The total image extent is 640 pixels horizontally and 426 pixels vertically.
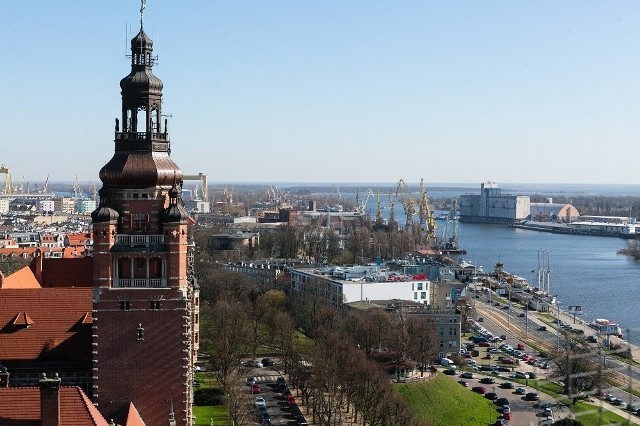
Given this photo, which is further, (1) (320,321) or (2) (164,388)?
(1) (320,321)

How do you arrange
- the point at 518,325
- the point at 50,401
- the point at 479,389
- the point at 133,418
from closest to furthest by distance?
1. the point at 50,401
2. the point at 133,418
3. the point at 479,389
4. the point at 518,325

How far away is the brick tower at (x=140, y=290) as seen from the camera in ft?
65.4

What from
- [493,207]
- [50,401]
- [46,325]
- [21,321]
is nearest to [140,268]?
[46,325]

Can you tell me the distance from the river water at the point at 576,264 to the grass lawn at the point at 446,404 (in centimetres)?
696

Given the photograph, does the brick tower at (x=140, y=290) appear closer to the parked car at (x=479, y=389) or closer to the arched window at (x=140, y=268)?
the arched window at (x=140, y=268)

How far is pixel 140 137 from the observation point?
20.3 meters

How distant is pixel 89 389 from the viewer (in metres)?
20.8

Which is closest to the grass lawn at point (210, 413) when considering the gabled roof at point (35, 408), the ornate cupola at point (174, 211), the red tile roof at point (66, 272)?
the red tile roof at point (66, 272)

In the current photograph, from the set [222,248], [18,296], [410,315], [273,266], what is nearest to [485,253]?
[222,248]

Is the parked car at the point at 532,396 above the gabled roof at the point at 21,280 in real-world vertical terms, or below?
below

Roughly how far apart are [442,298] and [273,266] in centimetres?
1572

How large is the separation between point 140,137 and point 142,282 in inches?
125

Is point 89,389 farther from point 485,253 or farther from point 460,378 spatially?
point 485,253

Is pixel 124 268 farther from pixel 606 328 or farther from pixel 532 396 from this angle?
pixel 606 328
